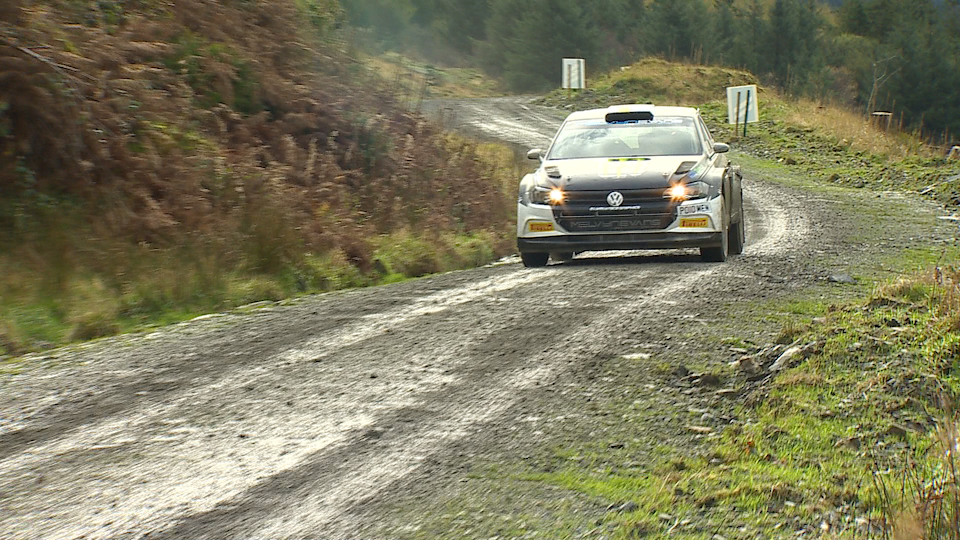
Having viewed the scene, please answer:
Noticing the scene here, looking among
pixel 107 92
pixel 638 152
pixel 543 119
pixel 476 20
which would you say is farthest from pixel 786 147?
pixel 476 20

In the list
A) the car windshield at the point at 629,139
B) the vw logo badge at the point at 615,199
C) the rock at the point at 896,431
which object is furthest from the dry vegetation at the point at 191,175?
the rock at the point at 896,431

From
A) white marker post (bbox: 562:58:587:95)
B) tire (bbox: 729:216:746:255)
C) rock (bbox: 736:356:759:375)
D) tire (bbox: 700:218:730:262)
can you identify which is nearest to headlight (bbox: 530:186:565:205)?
tire (bbox: 700:218:730:262)

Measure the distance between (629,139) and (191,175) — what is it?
4763mm

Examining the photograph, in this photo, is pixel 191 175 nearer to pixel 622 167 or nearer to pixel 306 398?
pixel 622 167

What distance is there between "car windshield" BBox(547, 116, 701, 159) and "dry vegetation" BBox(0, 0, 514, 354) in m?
1.95

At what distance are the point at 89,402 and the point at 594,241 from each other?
20.8 feet

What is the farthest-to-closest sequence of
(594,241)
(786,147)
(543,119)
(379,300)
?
(543,119)
(786,147)
(594,241)
(379,300)

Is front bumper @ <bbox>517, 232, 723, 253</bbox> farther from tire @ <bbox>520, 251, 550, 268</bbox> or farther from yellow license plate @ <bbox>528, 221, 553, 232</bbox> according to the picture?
tire @ <bbox>520, 251, 550, 268</bbox>

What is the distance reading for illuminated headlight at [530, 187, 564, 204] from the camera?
11703 millimetres

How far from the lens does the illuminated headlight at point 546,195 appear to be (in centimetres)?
1170

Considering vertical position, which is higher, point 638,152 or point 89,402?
point 638,152

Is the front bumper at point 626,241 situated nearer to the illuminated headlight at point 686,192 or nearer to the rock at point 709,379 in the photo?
the illuminated headlight at point 686,192

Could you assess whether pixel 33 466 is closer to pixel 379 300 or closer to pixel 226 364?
pixel 226 364

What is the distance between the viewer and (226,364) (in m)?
7.18
